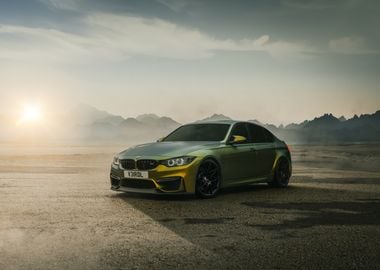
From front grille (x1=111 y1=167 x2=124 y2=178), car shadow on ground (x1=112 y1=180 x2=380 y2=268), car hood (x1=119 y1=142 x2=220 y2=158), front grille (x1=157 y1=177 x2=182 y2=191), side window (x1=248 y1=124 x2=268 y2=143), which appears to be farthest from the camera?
side window (x1=248 y1=124 x2=268 y2=143)

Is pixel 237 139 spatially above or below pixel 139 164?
above

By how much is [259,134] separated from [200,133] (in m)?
1.58

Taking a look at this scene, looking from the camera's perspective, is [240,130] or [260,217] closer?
[260,217]

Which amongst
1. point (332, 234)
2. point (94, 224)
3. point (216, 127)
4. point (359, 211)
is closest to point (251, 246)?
point (332, 234)

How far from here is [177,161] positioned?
11.0 meters

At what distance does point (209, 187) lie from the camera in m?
11.4

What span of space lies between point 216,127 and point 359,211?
3978mm

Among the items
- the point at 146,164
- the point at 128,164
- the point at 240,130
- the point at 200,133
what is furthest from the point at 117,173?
the point at 240,130

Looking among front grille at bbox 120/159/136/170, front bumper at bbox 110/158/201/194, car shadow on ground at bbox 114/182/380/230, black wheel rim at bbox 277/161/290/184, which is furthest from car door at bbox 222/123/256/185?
front grille at bbox 120/159/136/170

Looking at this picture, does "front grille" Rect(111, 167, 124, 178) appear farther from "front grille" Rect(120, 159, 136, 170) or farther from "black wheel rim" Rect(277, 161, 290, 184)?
"black wheel rim" Rect(277, 161, 290, 184)

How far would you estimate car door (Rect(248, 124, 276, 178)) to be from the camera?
510 inches

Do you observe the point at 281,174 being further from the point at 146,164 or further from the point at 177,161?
the point at 146,164

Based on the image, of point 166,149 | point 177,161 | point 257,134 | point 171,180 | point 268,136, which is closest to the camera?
point 171,180

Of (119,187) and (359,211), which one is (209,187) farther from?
(359,211)
